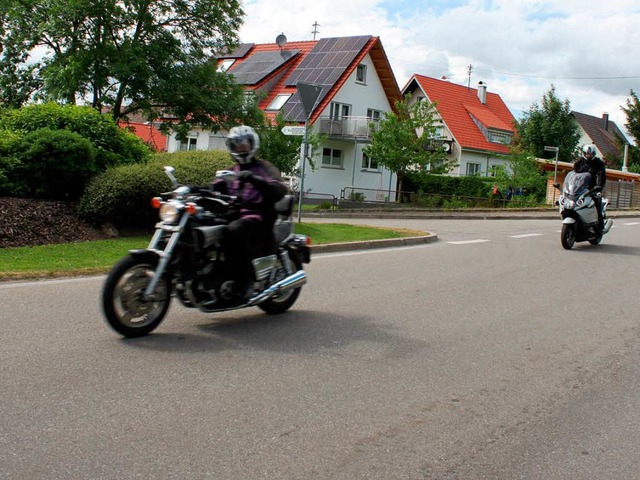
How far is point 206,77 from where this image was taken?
28.2 m

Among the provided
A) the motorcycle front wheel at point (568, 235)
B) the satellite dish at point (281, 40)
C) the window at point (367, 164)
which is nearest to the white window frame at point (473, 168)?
the window at point (367, 164)

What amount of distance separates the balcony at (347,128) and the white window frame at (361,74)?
3.06 metres

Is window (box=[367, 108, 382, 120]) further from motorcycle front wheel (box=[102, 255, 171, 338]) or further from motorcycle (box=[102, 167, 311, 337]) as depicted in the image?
motorcycle front wheel (box=[102, 255, 171, 338])

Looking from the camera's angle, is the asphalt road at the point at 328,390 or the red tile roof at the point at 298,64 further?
the red tile roof at the point at 298,64

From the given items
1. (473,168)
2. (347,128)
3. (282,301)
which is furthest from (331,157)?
(282,301)

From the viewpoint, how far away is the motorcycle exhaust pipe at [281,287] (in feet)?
21.9

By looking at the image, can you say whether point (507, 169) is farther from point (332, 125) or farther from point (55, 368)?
point (55, 368)

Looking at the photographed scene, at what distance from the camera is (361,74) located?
4569cm

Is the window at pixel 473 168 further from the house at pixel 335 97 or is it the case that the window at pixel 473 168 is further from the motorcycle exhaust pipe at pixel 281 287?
the motorcycle exhaust pipe at pixel 281 287

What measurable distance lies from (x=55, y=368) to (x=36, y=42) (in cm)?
2561

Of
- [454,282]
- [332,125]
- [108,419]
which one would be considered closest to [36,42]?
[332,125]

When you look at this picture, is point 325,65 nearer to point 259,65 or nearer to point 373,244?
point 259,65

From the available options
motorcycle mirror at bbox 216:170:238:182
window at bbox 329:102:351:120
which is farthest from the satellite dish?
motorcycle mirror at bbox 216:170:238:182

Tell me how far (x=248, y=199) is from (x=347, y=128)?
37959mm
